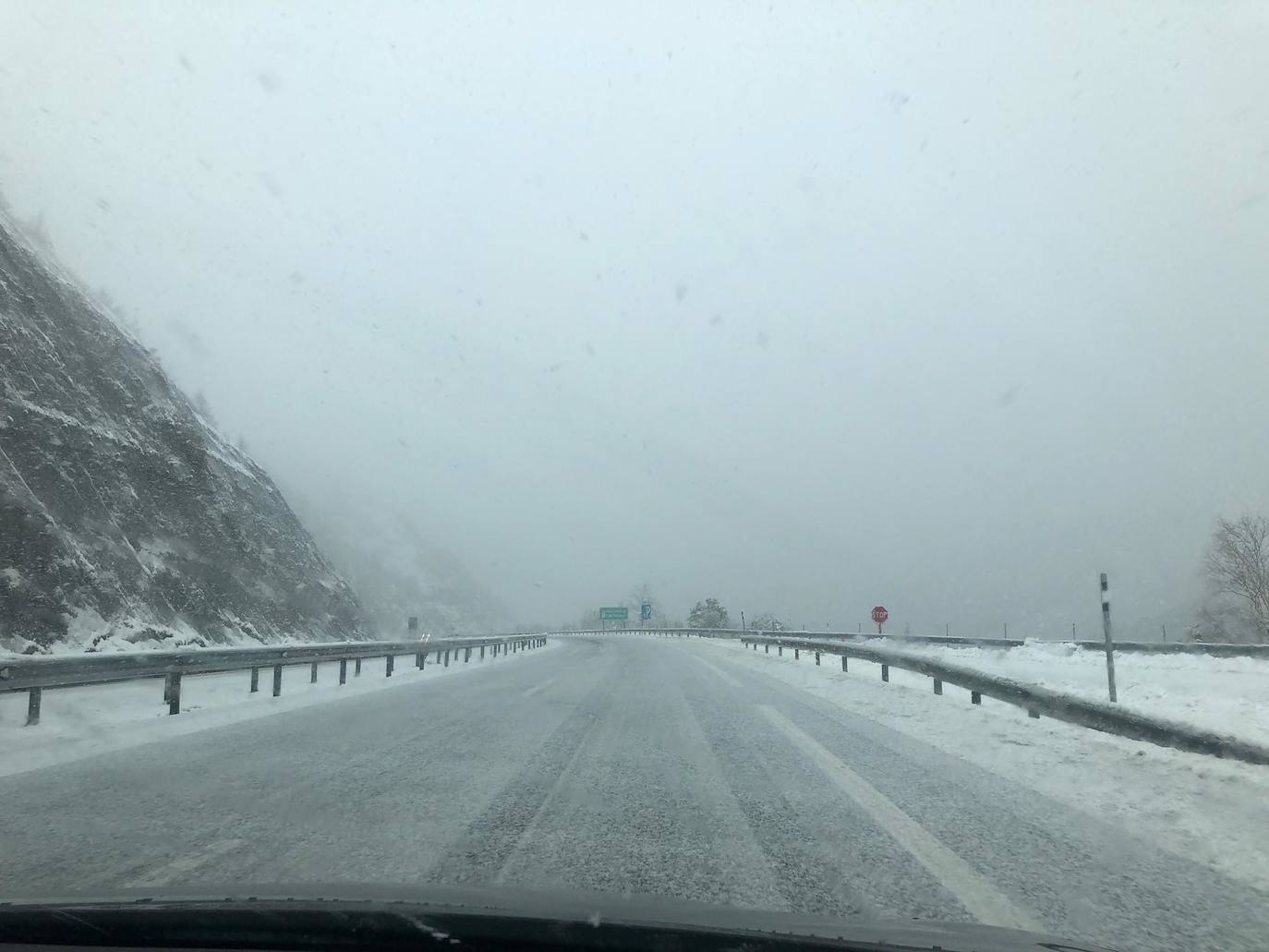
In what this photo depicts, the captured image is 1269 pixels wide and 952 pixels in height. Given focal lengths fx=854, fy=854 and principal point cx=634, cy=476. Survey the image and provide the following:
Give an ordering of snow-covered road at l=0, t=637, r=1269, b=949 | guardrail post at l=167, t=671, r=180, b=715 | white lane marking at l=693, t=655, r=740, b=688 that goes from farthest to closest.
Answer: white lane marking at l=693, t=655, r=740, b=688
guardrail post at l=167, t=671, r=180, b=715
snow-covered road at l=0, t=637, r=1269, b=949

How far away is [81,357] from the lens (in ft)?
96.7

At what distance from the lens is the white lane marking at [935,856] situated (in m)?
3.80

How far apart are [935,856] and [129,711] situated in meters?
10.5

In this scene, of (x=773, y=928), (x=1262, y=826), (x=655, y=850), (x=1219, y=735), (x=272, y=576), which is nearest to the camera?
(x=773, y=928)

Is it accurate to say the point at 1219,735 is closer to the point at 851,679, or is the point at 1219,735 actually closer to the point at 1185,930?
the point at 1185,930

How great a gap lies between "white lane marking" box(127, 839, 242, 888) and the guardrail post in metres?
6.97

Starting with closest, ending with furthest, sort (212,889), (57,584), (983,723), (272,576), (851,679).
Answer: (212,889) < (983,723) < (851,679) < (57,584) < (272,576)

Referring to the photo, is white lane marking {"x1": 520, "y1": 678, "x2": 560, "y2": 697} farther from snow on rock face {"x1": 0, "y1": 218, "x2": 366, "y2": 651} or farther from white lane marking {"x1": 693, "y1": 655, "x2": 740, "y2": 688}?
snow on rock face {"x1": 0, "y1": 218, "x2": 366, "y2": 651}

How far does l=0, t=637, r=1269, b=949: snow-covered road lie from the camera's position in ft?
13.3

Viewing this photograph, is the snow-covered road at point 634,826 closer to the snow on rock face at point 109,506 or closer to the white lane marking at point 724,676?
the white lane marking at point 724,676

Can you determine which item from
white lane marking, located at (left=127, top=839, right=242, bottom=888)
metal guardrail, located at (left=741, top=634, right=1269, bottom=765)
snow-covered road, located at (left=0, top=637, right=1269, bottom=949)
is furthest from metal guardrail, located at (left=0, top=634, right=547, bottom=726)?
metal guardrail, located at (left=741, top=634, right=1269, bottom=765)

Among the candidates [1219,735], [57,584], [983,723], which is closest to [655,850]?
[1219,735]

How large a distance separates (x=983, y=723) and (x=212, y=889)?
9.18 metres

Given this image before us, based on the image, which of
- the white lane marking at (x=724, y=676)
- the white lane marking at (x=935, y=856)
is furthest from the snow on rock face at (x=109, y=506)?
the white lane marking at (x=935, y=856)
